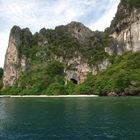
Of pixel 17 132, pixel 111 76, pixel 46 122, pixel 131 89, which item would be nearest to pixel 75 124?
pixel 46 122

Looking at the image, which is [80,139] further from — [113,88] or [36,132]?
[113,88]

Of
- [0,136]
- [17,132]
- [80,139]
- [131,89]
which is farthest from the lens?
[131,89]

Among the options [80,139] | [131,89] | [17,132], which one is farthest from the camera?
[131,89]

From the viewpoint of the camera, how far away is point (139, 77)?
557ft

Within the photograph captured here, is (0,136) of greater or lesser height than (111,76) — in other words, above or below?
below

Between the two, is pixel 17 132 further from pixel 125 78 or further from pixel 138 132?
pixel 125 78

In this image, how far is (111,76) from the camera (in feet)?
607

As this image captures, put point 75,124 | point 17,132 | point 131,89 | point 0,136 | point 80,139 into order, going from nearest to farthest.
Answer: point 80,139, point 0,136, point 17,132, point 75,124, point 131,89

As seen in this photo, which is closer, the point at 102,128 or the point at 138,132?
the point at 138,132

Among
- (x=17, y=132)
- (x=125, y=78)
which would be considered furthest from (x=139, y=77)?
(x=17, y=132)

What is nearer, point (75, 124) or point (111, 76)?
point (75, 124)

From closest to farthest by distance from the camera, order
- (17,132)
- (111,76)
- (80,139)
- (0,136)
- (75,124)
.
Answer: (80,139)
(0,136)
(17,132)
(75,124)
(111,76)

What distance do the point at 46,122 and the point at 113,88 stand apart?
114000mm

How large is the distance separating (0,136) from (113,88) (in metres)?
128
